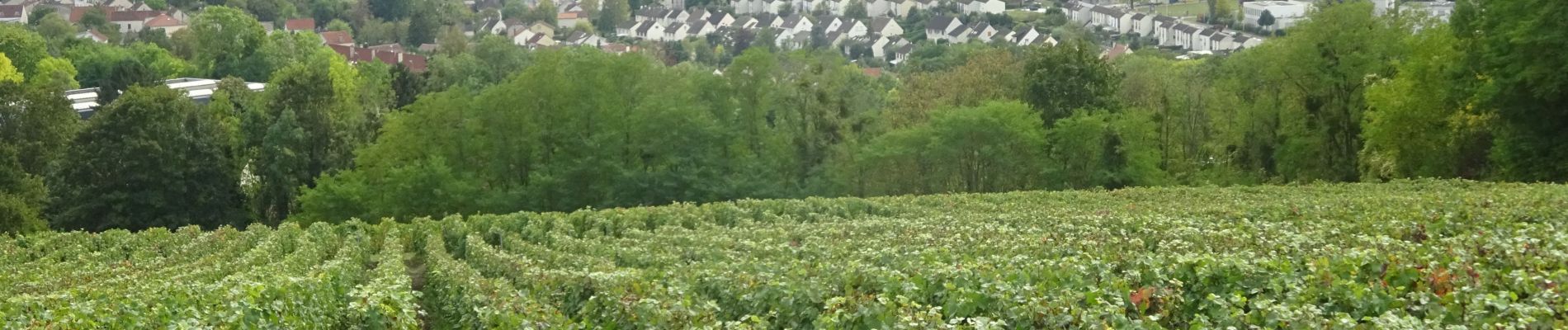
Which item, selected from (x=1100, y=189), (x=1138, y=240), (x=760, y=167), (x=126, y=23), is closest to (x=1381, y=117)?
(x=1100, y=189)

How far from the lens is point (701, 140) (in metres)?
45.9

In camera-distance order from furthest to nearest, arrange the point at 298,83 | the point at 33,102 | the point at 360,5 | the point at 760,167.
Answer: the point at 360,5
the point at 298,83
the point at 33,102
the point at 760,167

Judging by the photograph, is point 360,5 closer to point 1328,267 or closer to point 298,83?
point 298,83

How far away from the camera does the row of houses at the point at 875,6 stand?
16550 centimetres

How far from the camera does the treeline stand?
4238 cm

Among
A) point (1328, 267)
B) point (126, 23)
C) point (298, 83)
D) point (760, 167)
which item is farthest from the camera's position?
point (126, 23)

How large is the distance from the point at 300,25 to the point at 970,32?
63.1 m

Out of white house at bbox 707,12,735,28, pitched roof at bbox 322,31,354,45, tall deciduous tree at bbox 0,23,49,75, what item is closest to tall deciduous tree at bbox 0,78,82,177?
tall deciduous tree at bbox 0,23,49,75

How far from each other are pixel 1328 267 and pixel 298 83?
4941 cm

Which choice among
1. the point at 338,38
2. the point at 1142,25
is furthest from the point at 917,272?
the point at 1142,25

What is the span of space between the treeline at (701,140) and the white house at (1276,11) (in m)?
84.9

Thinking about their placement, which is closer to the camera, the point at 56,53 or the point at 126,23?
the point at 56,53

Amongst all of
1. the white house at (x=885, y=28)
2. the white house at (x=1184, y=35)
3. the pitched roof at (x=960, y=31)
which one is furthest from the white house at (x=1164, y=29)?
the white house at (x=885, y=28)

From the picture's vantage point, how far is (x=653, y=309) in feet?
36.4
